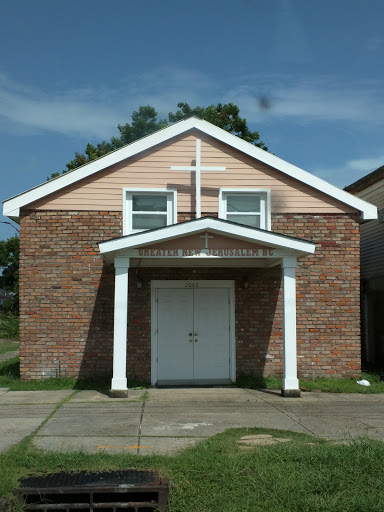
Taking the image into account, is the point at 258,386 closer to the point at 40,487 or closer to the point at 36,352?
the point at 36,352

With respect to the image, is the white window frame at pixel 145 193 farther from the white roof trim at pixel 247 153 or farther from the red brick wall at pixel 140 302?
the white roof trim at pixel 247 153

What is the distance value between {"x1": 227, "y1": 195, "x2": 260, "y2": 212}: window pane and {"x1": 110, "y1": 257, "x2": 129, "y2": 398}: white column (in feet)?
10.8

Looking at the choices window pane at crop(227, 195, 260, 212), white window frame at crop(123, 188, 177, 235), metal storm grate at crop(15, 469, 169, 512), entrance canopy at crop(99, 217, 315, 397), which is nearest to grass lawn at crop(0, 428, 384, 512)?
metal storm grate at crop(15, 469, 169, 512)

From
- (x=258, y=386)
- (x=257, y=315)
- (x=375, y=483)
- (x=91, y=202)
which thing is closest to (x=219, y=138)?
(x=91, y=202)

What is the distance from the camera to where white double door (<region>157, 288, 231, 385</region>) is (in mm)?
13180

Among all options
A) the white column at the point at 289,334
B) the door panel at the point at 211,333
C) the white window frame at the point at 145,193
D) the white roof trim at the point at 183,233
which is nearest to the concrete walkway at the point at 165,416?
the white column at the point at 289,334

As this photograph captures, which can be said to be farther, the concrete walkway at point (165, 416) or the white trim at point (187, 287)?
the white trim at point (187, 287)

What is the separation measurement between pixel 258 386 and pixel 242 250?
313 centimetres

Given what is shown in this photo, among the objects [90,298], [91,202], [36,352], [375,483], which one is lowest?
[375,483]

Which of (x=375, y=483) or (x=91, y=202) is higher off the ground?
(x=91, y=202)

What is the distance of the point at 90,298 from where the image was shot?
12852 mm

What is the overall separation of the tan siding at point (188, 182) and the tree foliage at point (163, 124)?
719 inches

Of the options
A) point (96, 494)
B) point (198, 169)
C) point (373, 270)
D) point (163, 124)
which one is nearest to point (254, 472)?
point (96, 494)

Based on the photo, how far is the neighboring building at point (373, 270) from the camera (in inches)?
653
